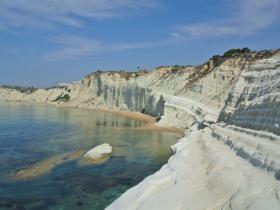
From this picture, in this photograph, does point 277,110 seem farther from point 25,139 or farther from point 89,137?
point 25,139

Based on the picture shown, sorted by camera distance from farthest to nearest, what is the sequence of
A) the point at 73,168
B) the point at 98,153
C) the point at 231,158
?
the point at 98,153 → the point at 73,168 → the point at 231,158

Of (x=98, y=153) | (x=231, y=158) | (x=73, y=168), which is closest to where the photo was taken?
(x=231, y=158)

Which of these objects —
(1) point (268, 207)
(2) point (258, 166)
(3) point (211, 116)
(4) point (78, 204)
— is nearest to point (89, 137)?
(3) point (211, 116)

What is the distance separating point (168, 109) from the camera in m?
52.1

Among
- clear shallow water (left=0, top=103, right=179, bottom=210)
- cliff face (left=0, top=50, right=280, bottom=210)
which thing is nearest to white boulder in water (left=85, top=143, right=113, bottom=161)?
clear shallow water (left=0, top=103, right=179, bottom=210)

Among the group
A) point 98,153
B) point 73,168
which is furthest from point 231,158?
point 98,153

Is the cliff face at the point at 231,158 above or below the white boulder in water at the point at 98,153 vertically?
above

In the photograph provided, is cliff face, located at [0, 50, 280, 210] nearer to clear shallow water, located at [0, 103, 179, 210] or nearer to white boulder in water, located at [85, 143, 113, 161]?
clear shallow water, located at [0, 103, 179, 210]

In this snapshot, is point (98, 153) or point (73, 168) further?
point (98, 153)

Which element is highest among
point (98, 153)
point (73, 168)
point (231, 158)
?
point (231, 158)

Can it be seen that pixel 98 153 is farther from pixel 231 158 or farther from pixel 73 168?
pixel 231 158

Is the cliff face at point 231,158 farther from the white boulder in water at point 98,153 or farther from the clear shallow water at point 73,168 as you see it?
the white boulder in water at point 98,153

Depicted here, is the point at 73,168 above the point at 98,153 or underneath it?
underneath

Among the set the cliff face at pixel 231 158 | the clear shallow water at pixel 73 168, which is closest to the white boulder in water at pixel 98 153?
the clear shallow water at pixel 73 168
